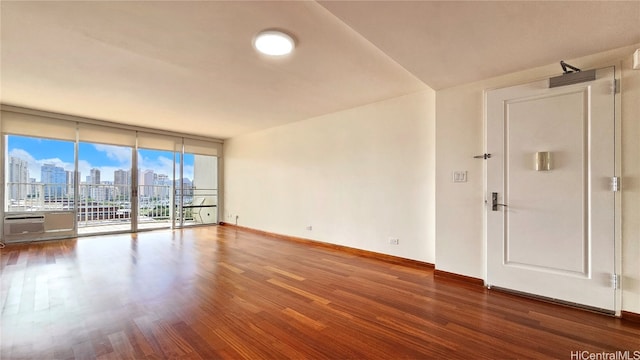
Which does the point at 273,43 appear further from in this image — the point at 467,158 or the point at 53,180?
the point at 53,180

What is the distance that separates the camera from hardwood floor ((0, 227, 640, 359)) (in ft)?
5.61

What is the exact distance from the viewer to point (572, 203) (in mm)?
2416

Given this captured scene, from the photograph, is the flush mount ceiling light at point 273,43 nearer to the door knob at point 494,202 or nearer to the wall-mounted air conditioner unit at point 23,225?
the door knob at point 494,202

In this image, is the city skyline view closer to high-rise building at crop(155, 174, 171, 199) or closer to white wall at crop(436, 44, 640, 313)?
high-rise building at crop(155, 174, 171, 199)

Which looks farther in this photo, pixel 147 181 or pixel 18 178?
pixel 147 181

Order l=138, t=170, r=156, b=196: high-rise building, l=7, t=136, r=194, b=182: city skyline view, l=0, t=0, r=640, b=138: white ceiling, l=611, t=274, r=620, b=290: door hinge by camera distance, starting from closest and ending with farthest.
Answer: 1. l=0, t=0, r=640, b=138: white ceiling
2. l=611, t=274, r=620, b=290: door hinge
3. l=7, t=136, r=194, b=182: city skyline view
4. l=138, t=170, r=156, b=196: high-rise building

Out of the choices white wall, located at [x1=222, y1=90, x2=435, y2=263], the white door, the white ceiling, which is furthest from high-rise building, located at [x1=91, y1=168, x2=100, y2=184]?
the white door

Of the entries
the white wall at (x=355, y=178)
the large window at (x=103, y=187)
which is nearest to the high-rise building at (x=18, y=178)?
the large window at (x=103, y=187)

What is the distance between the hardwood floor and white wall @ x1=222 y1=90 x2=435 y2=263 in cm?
71

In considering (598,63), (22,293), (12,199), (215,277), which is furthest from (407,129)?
(12,199)

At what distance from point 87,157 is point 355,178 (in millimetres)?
5804

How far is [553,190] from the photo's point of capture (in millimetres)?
2512

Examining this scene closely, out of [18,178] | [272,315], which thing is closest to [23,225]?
[18,178]

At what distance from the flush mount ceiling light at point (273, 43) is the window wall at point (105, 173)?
201 inches
